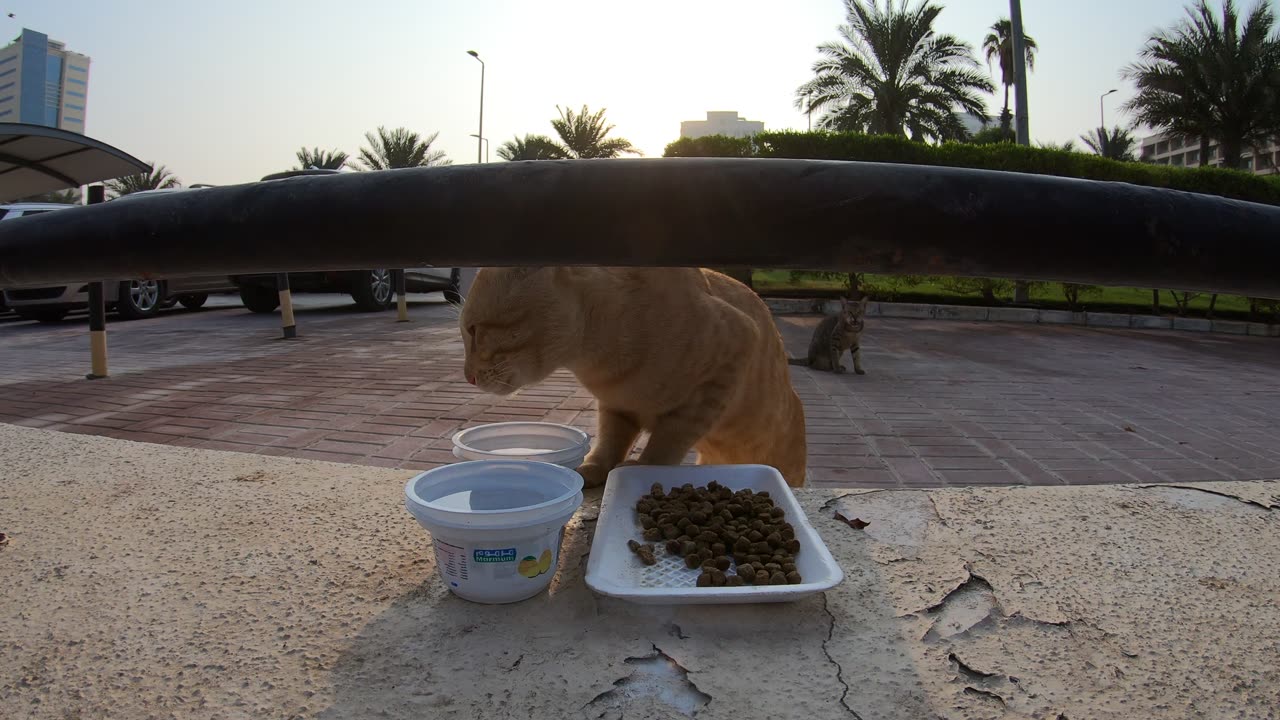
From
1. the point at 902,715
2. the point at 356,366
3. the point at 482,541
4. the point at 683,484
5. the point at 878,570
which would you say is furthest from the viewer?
the point at 356,366

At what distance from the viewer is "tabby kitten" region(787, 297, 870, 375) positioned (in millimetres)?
7652

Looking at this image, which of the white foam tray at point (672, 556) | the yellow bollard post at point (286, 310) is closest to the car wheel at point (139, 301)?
the yellow bollard post at point (286, 310)

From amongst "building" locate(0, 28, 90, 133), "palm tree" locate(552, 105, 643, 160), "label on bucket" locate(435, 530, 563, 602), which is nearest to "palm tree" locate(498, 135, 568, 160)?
"palm tree" locate(552, 105, 643, 160)

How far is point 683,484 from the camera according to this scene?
188 cm

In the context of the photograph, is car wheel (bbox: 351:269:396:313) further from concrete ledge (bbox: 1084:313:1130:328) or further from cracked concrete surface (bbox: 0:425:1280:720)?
concrete ledge (bbox: 1084:313:1130:328)

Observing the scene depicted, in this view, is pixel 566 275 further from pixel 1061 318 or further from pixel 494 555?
pixel 1061 318

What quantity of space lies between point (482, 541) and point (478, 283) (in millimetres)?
838

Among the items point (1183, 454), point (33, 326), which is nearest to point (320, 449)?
point (1183, 454)

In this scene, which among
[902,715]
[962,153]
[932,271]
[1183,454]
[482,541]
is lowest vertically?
[1183,454]

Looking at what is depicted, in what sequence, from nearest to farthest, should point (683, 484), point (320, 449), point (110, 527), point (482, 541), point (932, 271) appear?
point (932, 271), point (482, 541), point (110, 527), point (683, 484), point (320, 449)

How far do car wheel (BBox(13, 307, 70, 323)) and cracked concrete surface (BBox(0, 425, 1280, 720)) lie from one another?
35.6 ft

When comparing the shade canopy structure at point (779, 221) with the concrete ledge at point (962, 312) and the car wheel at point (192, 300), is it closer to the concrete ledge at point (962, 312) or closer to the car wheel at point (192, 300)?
the car wheel at point (192, 300)

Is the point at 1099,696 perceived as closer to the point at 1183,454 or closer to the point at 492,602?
the point at 492,602

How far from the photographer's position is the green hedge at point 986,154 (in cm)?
1248
